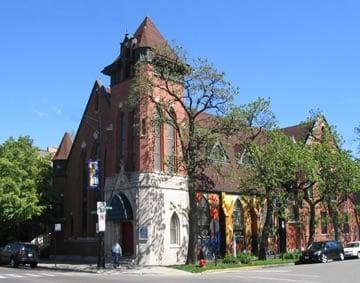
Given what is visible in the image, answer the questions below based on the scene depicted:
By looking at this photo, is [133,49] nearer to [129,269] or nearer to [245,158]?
[245,158]

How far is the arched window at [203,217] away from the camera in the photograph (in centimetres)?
4447

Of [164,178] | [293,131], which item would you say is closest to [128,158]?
[164,178]

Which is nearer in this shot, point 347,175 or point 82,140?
point 347,175

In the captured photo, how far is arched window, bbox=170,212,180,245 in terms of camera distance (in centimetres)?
4194

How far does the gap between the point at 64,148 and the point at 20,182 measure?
8734 millimetres

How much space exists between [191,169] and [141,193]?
5139 millimetres

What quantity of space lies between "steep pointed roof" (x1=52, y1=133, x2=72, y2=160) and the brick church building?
1.61 feet

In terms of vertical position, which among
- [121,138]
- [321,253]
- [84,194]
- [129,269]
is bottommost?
[129,269]

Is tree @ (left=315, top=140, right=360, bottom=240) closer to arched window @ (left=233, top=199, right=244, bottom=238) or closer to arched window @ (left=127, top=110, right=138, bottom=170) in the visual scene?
arched window @ (left=233, top=199, right=244, bottom=238)

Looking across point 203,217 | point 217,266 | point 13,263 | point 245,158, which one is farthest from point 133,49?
point 13,263

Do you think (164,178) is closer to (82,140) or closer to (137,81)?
(137,81)

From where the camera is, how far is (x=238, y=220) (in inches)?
1895

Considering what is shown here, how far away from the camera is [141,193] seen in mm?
40562

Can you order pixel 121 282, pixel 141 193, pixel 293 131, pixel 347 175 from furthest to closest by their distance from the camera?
1. pixel 293 131
2. pixel 347 175
3. pixel 141 193
4. pixel 121 282
